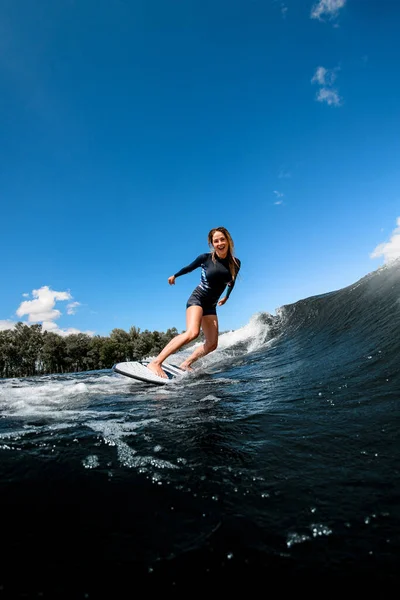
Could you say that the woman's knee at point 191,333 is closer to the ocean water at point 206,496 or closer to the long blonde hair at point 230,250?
the long blonde hair at point 230,250

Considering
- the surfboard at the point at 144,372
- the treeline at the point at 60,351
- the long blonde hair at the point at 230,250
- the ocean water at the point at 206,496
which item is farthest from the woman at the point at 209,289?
the treeline at the point at 60,351

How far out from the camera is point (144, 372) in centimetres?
617

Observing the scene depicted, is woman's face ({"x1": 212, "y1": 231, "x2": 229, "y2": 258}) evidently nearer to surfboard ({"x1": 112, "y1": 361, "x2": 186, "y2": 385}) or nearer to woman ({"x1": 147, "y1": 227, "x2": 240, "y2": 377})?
woman ({"x1": 147, "y1": 227, "x2": 240, "y2": 377})

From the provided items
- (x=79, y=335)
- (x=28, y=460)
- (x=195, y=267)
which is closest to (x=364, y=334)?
(x=195, y=267)

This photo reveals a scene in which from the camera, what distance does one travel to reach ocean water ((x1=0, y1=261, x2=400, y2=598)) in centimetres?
115

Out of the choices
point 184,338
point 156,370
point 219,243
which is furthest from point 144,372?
point 219,243

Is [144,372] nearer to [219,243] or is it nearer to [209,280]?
[209,280]

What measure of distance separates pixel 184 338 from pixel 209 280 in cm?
142

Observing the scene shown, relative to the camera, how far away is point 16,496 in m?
1.67

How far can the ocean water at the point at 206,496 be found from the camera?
1.15m

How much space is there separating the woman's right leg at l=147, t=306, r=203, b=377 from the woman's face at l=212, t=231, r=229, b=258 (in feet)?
4.12

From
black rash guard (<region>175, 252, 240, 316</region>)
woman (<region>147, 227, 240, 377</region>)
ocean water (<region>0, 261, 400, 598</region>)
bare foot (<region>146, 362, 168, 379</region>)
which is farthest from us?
black rash guard (<region>175, 252, 240, 316</region>)

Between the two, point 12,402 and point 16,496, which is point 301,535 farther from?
point 12,402

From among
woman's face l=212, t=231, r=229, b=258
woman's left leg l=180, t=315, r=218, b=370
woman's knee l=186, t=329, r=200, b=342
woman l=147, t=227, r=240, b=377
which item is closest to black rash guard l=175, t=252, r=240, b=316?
woman l=147, t=227, r=240, b=377
